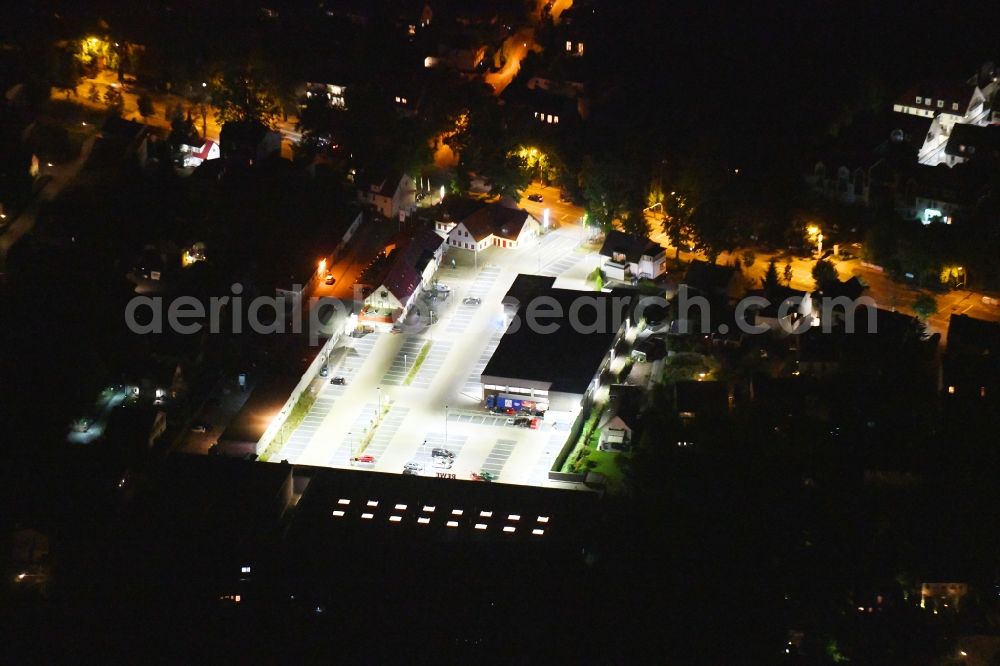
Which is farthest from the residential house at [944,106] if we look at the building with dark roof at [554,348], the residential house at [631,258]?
the building with dark roof at [554,348]

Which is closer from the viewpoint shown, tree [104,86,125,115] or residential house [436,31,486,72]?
tree [104,86,125,115]

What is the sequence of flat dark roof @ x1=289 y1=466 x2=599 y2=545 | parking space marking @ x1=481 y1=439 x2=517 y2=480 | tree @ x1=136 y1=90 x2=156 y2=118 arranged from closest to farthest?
flat dark roof @ x1=289 y1=466 x2=599 y2=545
parking space marking @ x1=481 y1=439 x2=517 y2=480
tree @ x1=136 y1=90 x2=156 y2=118

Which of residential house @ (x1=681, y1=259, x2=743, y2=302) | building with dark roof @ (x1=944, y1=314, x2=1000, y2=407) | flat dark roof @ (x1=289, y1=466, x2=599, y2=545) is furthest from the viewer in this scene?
residential house @ (x1=681, y1=259, x2=743, y2=302)

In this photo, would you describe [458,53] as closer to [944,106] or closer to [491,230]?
[491,230]

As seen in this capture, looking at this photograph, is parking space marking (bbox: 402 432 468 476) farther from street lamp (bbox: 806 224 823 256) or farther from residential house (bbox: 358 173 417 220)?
street lamp (bbox: 806 224 823 256)

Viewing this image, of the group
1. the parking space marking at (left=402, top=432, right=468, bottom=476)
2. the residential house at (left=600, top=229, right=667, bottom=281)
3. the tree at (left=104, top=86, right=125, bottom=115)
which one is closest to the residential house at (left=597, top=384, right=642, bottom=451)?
the parking space marking at (left=402, top=432, right=468, bottom=476)

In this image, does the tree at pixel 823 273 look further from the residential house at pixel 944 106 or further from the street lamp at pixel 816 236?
the residential house at pixel 944 106

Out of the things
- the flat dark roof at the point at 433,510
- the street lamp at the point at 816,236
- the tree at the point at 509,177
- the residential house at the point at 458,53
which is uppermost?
the residential house at the point at 458,53
